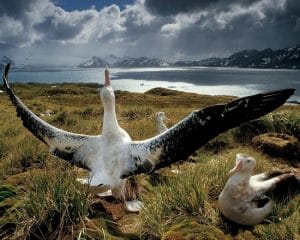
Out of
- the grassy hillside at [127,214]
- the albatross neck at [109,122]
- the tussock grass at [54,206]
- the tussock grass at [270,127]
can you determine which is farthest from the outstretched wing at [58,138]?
the tussock grass at [270,127]

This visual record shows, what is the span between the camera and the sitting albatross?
149 inches

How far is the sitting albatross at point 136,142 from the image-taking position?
3.79 meters

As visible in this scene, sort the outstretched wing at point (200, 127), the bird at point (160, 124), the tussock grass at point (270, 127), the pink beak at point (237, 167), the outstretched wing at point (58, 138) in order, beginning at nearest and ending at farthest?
the outstretched wing at point (200, 127) → the pink beak at point (237, 167) → the outstretched wing at point (58, 138) → the bird at point (160, 124) → the tussock grass at point (270, 127)

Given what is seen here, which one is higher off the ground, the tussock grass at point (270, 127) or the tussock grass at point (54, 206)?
the tussock grass at point (54, 206)

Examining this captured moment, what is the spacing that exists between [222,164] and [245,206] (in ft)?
4.32

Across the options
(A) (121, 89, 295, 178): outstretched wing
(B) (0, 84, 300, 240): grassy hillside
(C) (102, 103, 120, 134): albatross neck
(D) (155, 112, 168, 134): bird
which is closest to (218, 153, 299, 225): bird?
(B) (0, 84, 300, 240): grassy hillside

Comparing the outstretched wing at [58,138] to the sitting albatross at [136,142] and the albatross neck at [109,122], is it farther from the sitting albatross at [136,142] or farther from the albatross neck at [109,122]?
the albatross neck at [109,122]

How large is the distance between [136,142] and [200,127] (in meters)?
1.05

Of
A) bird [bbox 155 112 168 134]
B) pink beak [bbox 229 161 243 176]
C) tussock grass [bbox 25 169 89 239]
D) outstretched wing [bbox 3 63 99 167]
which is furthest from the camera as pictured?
bird [bbox 155 112 168 134]

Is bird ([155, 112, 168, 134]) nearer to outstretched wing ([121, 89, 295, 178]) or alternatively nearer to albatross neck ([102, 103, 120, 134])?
albatross neck ([102, 103, 120, 134])

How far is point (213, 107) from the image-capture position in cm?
378

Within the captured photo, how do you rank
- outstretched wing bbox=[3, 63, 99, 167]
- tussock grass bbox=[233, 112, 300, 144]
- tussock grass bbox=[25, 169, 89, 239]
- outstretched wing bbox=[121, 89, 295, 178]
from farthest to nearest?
1. tussock grass bbox=[233, 112, 300, 144]
2. outstretched wing bbox=[3, 63, 99, 167]
3. outstretched wing bbox=[121, 89, 295, 178]
4. tussock grass bbox=[25, 169, 89, 239]

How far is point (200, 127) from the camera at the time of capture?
391 cm

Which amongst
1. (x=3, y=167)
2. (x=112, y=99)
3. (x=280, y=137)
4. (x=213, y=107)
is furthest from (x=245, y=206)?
(x=3, y=167)
